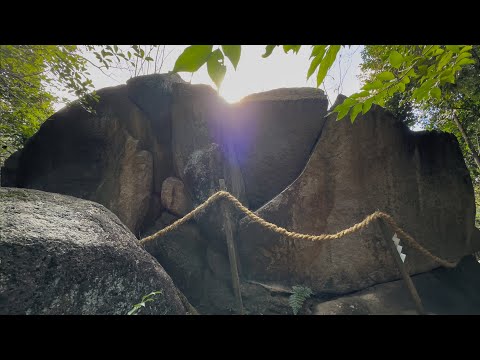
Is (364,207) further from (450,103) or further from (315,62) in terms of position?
(450,103)

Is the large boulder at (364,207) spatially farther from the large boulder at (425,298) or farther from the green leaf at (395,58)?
the green leaf at (395,58)

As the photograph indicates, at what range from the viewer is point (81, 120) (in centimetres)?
712

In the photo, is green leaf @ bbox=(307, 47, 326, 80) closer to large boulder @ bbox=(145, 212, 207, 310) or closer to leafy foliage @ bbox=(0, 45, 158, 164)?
leafy foliage @ bbox=(0, 45, 158, 164)

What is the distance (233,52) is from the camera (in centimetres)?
87

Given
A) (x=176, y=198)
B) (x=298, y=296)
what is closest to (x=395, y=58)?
(x=298, y=296)

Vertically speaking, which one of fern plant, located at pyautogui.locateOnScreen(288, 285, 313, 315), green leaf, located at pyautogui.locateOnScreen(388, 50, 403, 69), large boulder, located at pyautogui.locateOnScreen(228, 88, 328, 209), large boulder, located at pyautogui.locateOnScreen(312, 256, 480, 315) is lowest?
large boulder, located at pyautogui.locateOnScreen(312, 256, 480, 315)

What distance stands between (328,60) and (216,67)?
55cm

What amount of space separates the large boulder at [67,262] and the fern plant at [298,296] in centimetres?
256

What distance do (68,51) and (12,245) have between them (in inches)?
141

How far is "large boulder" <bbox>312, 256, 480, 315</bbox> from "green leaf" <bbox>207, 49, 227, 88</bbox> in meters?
4.57

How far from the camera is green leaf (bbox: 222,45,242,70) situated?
2.85 ft

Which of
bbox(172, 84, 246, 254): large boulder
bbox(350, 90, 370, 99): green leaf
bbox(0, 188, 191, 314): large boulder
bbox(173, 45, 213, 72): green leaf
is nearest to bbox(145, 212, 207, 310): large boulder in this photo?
bbox(172, 84, 246, 254): large boulder
